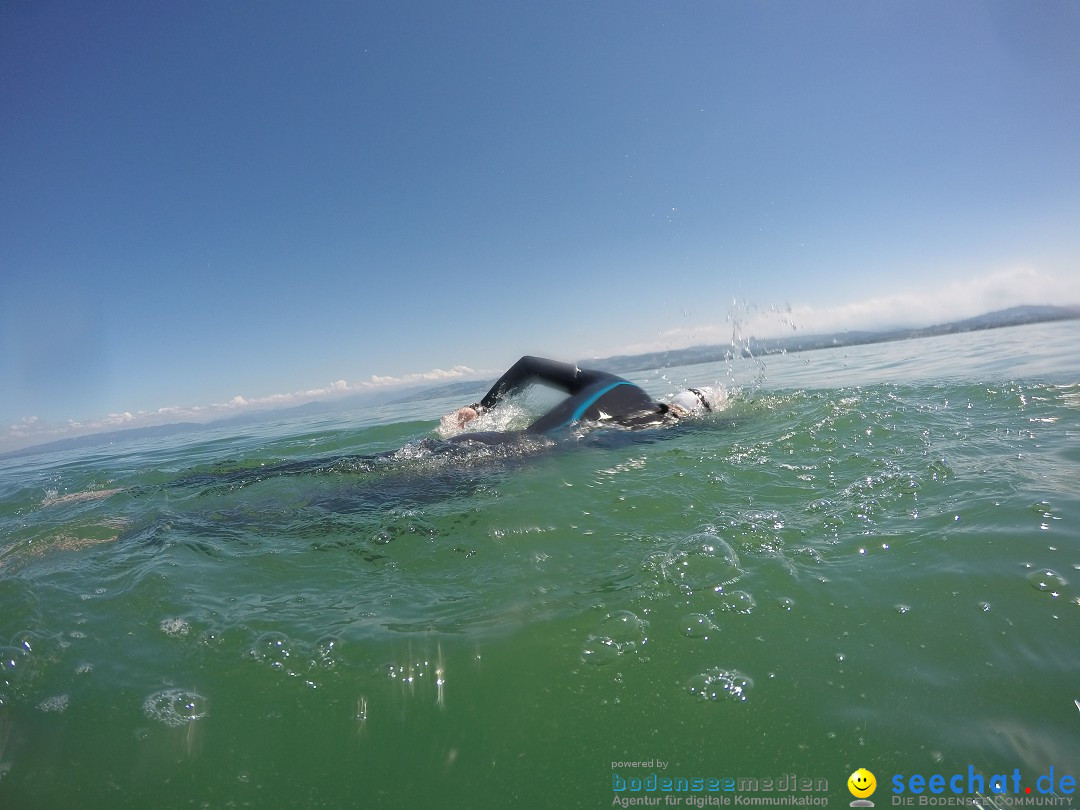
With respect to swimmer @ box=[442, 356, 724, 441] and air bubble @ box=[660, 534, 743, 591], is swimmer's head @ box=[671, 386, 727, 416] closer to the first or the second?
swimmer @ box=[442, 356, 724, 441]

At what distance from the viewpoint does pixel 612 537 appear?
3121 millimetres

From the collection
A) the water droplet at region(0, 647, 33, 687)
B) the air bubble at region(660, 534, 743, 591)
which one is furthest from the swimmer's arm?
the water droplet at region(0, 647, 33, 687)

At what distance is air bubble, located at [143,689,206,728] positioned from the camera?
1.78 m

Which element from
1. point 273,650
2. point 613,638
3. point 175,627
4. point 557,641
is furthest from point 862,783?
point 175,627

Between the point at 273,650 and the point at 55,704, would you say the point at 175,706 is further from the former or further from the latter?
the point at 55,704

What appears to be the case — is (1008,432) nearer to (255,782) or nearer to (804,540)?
(804,540)

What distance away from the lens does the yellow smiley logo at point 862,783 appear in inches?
55.3

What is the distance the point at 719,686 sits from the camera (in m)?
1.77

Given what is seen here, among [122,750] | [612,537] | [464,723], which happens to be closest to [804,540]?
[612,537]

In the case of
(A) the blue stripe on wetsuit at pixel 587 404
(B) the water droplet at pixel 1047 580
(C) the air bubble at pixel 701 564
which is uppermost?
(A) the blue stripe on wetsuit at pixel 587 404

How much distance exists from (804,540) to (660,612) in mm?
1183

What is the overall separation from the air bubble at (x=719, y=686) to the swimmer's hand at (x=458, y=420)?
611 cm

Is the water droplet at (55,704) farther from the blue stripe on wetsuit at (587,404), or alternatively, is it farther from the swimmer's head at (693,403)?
the swimmer's head at (693,403)

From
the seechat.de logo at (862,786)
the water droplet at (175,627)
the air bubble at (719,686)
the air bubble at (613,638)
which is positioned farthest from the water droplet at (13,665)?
the seechat.de logo at (862,786)
